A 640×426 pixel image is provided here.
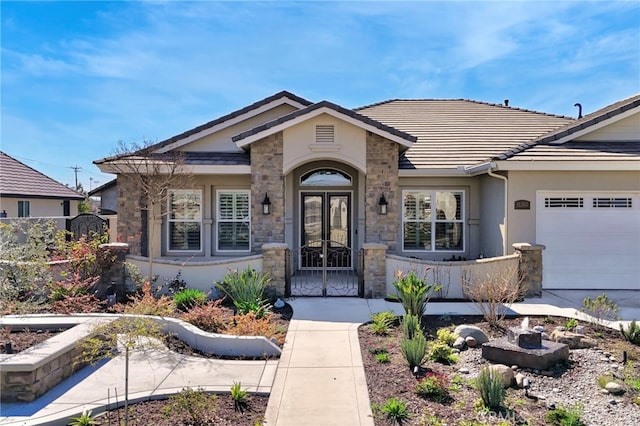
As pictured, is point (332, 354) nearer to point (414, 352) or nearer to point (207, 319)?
point (414, 352)

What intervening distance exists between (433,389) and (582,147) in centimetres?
1005

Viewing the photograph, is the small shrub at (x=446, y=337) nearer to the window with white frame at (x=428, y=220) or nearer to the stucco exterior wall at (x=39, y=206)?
the window with white frame at (x=428, y=220)

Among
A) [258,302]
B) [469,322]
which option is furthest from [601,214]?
[258,302]

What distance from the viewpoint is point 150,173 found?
452 inches

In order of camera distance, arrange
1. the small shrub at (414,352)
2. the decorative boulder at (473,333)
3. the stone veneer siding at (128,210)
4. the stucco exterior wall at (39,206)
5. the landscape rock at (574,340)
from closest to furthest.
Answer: the small shrub at (414,352) → the landscape rock at (574,340) → the decorative boulder at (473,333) → the stone veneer siding at (128,210) → the stucco exterior wall at (39,206)

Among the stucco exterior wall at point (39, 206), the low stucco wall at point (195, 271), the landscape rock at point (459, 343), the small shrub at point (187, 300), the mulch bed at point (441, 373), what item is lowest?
the mulch bed at point (441, 373)

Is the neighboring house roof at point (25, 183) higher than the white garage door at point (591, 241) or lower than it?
higher

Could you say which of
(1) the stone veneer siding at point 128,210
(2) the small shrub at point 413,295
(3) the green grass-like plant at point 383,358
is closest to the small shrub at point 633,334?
(2) the small shrub at point 413,295

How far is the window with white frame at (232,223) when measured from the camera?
1291 centimetres

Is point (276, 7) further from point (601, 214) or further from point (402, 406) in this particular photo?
point (601, 214)

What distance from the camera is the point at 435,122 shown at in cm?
1622

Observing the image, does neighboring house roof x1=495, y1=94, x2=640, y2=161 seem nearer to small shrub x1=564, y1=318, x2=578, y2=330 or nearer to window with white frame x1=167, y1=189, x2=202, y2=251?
small shrub x1=564, y1=318, x2=578, y2=330

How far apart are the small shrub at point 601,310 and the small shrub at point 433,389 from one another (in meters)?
4.55

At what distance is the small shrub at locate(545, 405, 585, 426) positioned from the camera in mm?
4270
